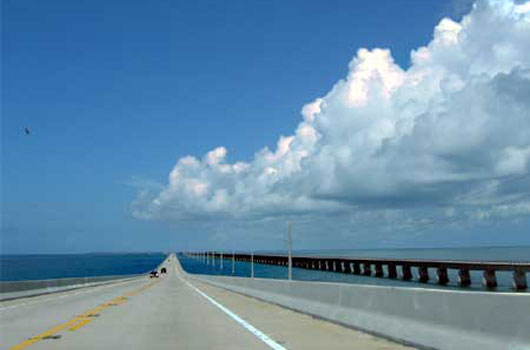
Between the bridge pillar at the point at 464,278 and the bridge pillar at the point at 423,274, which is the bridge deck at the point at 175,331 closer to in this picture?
the bridge pillar at the point at 464,278

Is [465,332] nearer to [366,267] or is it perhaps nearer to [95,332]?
[95,332]

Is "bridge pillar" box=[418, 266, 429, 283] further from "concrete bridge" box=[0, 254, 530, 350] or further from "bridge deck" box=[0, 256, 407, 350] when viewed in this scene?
"bridge deck" box=[0, 256, 407, 350]

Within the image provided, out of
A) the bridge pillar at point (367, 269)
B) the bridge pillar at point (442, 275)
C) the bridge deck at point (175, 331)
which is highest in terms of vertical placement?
the bridge pillar at point (367, 269)

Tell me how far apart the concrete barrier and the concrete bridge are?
0.05 ft

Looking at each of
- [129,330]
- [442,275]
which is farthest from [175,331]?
[442,275]

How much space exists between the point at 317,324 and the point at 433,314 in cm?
582

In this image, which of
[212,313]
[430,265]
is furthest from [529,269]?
[212,313]

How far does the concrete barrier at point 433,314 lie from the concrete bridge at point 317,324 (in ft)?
0.05

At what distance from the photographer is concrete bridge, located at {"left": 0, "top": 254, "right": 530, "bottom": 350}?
8.66 metres

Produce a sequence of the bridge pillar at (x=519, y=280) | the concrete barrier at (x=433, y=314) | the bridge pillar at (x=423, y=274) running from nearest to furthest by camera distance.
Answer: the concrete barrier at (x=433, y=314), the bridge pillar at (x=519, y=280), the bridge pillar at (x=423, y=274)

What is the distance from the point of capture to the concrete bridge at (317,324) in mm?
8656

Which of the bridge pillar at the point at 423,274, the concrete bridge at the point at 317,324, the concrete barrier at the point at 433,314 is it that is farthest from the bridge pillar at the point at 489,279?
the concrete barrier at the point at 433,314

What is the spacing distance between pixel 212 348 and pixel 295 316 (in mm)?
7340

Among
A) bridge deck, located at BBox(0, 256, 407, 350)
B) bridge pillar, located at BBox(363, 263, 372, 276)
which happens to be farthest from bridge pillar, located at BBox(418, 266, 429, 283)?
bridge deck, located at BBox(0, 256, 407, 350)
